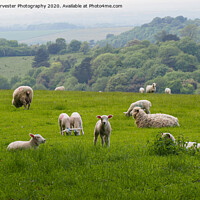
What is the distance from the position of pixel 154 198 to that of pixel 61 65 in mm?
171609

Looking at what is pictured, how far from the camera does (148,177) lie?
711 cm

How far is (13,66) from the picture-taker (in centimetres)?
18412

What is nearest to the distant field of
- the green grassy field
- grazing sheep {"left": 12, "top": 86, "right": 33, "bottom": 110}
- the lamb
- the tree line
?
the tree line

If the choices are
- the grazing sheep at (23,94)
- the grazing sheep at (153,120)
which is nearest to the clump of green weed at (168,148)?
the grazing sheep at (153,120)

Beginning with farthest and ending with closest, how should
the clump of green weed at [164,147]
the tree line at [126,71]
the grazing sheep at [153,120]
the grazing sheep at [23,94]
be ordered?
the tree line at [126,71] < the grazing sheep at [23,94] < the grazing sheep at [153,120] < the clump of green weed at [164,147]

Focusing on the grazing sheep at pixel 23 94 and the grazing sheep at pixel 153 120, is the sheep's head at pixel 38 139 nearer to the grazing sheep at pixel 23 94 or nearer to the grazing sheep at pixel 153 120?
the grazing sheep at pixel 153 120

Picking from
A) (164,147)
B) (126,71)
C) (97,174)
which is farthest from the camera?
(126,71)

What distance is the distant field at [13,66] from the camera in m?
172

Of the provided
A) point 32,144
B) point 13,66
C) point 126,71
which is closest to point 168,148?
point 32,144

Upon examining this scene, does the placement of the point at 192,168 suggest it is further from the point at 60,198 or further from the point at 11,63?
the point at 11,63

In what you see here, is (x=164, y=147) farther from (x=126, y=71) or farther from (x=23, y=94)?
(x=126, y=71)

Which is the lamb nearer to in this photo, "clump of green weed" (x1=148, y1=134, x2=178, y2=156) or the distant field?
"clump of green weed" (x1=148, y1=134, x2=178, y2=156)

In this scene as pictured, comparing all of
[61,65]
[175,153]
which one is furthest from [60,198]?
[61,65]

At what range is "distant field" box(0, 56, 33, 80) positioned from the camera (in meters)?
172
